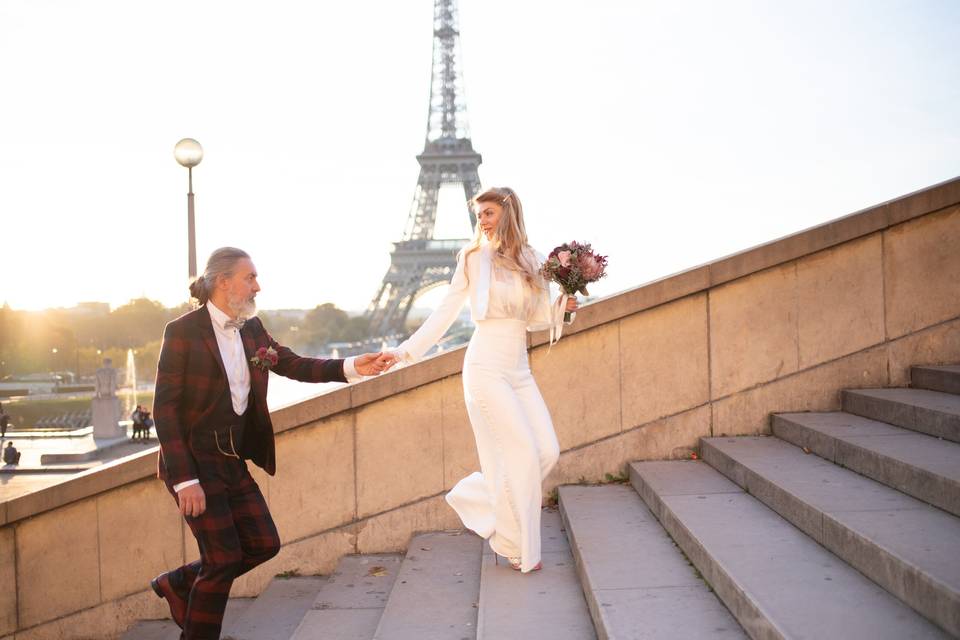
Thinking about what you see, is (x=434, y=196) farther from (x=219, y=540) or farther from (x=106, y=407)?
(x=219, y=540)

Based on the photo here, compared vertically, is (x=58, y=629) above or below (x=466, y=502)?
below

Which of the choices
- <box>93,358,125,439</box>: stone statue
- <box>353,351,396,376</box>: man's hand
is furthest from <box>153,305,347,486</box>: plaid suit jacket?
<box>93,358,125,439</box>: stone statue

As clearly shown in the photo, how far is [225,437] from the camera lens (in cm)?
397

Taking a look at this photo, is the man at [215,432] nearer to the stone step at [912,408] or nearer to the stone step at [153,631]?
the stone step at [153,631]

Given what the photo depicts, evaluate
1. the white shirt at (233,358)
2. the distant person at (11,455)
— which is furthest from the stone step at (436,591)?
the distant person at (11,455)

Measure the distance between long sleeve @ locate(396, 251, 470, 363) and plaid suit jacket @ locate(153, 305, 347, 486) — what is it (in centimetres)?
92

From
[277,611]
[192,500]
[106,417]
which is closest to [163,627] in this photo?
[277,611]

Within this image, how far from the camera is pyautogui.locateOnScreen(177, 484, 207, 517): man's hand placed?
3768 millimetres

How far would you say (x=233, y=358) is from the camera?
4.07m

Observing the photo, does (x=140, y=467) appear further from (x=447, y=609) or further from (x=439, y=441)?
(x=447, y=609)

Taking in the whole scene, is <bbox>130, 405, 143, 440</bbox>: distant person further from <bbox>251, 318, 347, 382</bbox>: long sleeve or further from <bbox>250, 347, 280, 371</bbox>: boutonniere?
<bbox>250, 347, 280, 371</bbox>: boutonniere

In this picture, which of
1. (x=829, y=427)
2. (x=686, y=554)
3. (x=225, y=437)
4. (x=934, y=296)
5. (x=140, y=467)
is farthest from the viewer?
(x=934, y=296)

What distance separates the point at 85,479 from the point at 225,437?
260cm

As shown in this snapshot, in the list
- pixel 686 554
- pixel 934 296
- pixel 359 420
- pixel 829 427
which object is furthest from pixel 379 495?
pixel 934 296
